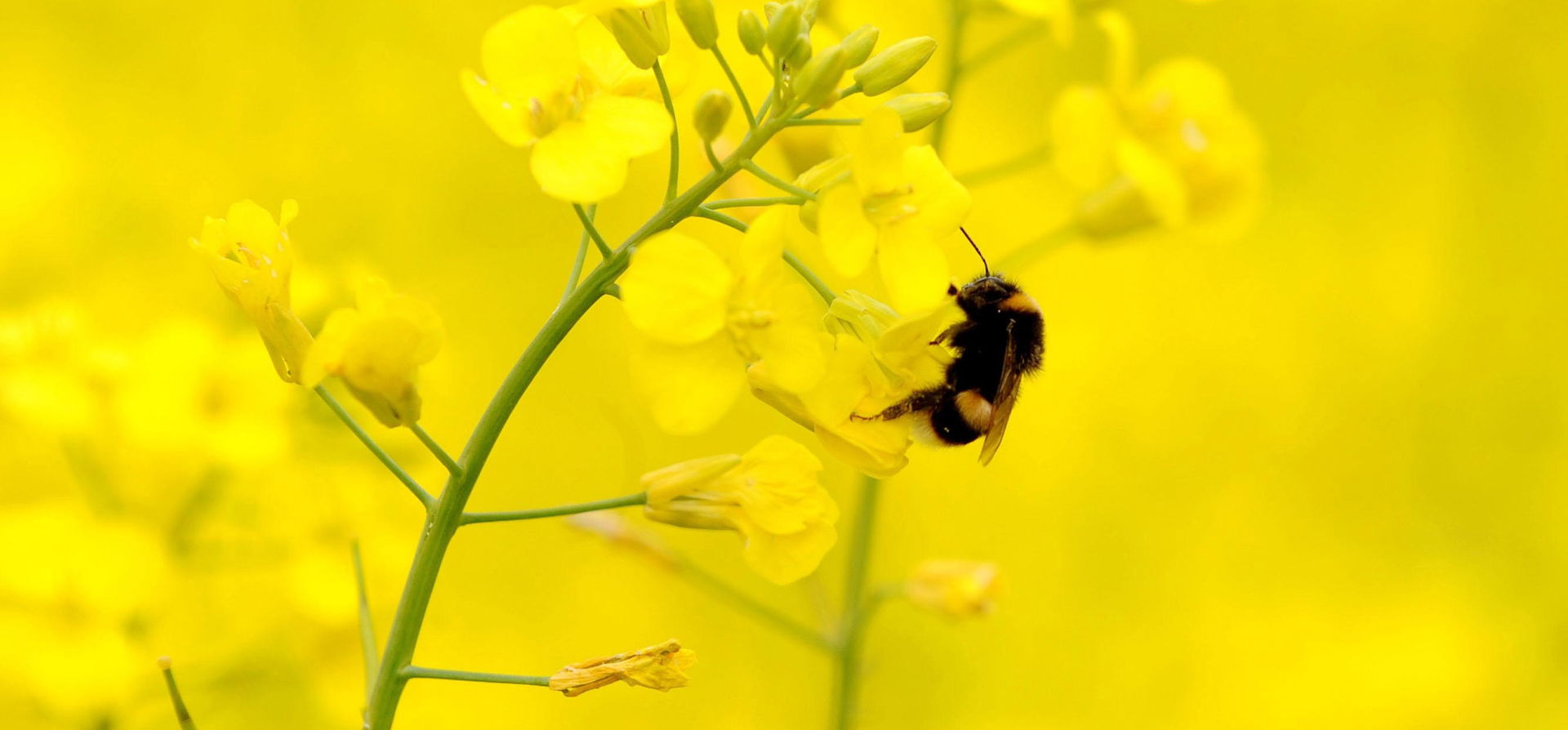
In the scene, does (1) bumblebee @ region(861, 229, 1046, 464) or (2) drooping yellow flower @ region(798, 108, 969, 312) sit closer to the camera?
(2) drooping yellow flower @ region(798, 108, 969, 312)

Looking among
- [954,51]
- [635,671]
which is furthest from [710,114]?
[954,51]

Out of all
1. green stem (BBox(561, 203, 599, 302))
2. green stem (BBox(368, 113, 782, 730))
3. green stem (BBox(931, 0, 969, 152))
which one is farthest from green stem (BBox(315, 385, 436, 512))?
green stem (BBox(931, 0, 969, 152))

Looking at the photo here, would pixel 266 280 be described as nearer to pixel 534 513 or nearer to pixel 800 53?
pixel 534 513

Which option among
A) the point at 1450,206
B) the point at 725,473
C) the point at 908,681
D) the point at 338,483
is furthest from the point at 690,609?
the point at 1450,206

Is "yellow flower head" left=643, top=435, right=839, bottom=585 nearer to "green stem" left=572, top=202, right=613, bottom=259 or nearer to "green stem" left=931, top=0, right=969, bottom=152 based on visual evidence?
"green stem" left=572, top=202, right=613, bottom=259

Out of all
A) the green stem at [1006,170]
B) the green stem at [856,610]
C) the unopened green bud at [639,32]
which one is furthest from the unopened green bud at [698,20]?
the green stem at [856,610]

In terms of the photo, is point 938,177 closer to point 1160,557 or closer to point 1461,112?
point 1160,557
